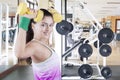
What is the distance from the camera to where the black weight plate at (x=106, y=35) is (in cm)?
363

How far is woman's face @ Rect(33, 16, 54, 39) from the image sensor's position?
4.53 ft

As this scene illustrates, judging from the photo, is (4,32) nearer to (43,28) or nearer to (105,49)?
(105,49)

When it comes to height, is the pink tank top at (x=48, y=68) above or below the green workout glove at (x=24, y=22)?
below

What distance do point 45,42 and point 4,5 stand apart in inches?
169

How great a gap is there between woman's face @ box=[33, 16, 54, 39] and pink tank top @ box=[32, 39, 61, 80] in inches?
5.4

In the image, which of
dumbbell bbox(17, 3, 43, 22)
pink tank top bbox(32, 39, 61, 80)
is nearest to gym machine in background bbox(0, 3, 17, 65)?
pink tank top bbox(32, 39, 61, 80)

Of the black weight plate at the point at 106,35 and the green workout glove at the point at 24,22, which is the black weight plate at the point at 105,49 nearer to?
the black weight plate at the point at 106,35

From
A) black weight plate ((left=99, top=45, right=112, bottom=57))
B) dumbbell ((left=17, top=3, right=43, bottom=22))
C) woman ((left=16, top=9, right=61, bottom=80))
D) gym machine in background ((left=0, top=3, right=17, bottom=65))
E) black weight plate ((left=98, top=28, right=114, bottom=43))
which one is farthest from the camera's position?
gym machine in background ((left=0, top=3, right=17, bottom=65))

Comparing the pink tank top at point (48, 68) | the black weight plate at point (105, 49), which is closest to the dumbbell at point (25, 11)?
the pink tank top at point (48, 68)

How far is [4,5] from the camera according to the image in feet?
17.9

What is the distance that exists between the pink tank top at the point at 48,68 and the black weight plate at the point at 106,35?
7.57 feet

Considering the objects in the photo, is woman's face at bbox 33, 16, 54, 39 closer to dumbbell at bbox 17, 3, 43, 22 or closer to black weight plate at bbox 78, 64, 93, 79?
dumbbell at bbox 17, 3, 43, 22

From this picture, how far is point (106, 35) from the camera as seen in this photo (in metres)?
3.70

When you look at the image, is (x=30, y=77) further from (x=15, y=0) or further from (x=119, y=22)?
(x=119, y=22)
